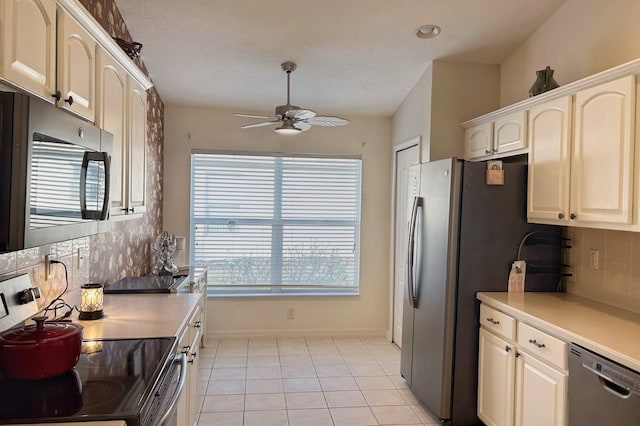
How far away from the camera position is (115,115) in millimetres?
2102

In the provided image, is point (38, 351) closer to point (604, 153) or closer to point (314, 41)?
point (604, 153)

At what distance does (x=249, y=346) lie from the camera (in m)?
4.27

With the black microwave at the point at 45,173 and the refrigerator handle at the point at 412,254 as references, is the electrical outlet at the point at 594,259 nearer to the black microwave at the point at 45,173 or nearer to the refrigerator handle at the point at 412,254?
the refrigerator handle at the point at 412,254

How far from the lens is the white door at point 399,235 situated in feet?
14.1

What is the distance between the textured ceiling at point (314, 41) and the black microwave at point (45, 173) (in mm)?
1708

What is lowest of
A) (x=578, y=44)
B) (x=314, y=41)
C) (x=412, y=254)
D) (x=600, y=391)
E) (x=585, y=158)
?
(x=600, y=391)

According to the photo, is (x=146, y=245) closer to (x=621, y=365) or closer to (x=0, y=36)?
(x=0, y=36)

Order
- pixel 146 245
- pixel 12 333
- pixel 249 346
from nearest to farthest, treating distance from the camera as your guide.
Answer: pixel 12 333 < pixel 146 245 < pixel 249 346

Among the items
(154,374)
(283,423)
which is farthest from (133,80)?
(283,423)

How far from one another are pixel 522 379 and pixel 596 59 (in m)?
2.00

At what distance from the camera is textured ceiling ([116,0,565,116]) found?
2.80m

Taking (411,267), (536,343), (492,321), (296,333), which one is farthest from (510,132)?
(296,333)

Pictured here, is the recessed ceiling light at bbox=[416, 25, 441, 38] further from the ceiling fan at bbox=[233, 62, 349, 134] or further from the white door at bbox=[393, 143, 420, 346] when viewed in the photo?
the white door at bbox=[393, 143, 420, 346]

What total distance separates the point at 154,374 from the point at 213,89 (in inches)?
125
